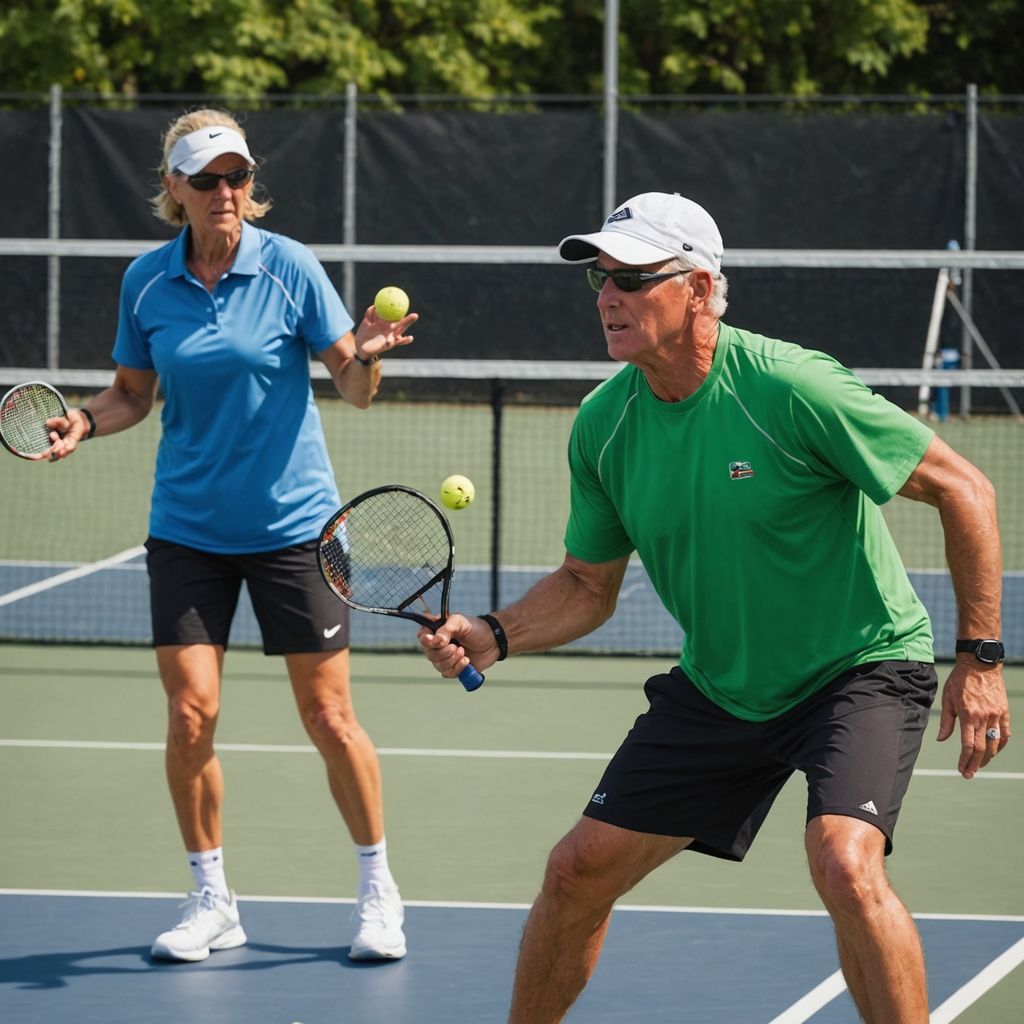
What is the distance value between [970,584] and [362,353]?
1.85 meters

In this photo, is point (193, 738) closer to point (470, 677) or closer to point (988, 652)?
point (470, 677)

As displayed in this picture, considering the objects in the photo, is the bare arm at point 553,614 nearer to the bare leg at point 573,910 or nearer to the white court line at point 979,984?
the bare leg at point 573,910

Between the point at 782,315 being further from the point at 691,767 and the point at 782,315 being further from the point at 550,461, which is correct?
the point at 691,767

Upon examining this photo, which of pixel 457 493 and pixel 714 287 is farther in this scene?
pixel 457 493

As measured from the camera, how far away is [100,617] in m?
9.66

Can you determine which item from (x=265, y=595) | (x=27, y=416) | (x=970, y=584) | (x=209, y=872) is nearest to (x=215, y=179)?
(x=27, y=416)

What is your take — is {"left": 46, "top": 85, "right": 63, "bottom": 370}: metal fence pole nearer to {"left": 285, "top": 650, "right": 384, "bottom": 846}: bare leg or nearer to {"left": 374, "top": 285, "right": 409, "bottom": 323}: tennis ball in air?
{"left": 374, "top": 285, "right": 409, "bottom": 323}: tennis ball in air

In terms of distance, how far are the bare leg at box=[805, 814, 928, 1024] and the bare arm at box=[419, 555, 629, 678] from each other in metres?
0.79

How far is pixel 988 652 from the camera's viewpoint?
3.68m

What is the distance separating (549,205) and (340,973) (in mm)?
13682

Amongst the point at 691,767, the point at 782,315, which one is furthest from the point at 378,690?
the point at 782,315

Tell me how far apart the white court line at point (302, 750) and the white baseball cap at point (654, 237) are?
11.2ft

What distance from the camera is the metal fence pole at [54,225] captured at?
1714 cm

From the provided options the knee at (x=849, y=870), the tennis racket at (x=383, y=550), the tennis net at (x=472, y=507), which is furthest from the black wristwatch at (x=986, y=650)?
the tennis net at (x=472, y=507)
